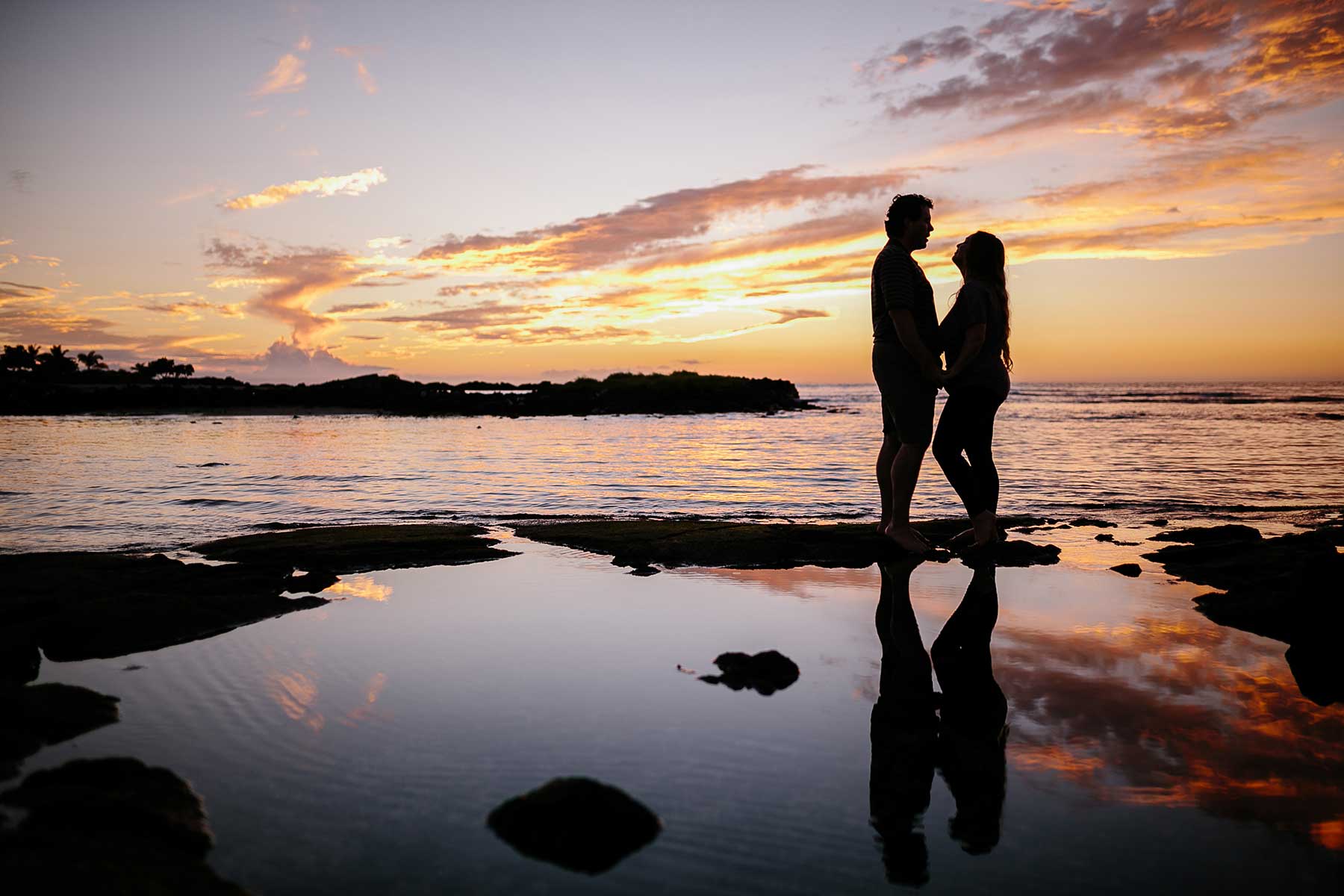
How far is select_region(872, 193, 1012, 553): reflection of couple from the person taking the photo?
7.21 meters

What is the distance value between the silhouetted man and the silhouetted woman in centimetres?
18

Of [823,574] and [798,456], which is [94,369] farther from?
[823,574]

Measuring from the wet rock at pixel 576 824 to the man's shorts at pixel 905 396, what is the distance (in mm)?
5355

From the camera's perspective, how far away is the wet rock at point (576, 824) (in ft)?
7.84

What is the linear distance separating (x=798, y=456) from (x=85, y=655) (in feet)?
61.1

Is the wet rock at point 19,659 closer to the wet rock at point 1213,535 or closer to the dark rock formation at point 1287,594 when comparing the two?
the dark rock formation at point 1287,594

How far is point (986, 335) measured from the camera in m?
7.34

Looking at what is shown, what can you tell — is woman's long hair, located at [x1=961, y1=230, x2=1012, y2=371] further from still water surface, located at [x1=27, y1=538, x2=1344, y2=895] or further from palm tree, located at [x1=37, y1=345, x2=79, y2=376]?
palm tree, located at [x1=37, y1=345, x2=79, y2=376]

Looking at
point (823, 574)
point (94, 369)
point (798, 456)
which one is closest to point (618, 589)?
point (823, 574)

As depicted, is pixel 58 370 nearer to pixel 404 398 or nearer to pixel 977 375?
pixel 404 398

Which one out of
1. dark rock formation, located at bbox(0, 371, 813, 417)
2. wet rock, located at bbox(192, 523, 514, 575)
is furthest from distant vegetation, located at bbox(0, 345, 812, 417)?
wet rock, located at bbox(192, 523, 514, 575)

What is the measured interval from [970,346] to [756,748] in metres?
5.14

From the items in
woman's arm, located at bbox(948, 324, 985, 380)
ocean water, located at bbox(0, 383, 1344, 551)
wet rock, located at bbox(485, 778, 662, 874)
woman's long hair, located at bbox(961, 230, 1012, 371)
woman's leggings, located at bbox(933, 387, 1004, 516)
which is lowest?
ocean water, located at bbox(0, 383, 1344, 551)

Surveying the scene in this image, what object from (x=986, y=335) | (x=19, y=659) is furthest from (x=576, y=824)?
(x=986, y=335)
